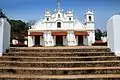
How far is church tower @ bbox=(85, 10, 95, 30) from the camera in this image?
43.2 meters

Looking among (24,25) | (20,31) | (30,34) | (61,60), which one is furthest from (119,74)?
(24,25)

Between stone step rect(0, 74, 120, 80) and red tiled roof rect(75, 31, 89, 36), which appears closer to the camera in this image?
stone step rect(0, 74, 120, 80)

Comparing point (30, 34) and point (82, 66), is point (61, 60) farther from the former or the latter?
point (30, 34)

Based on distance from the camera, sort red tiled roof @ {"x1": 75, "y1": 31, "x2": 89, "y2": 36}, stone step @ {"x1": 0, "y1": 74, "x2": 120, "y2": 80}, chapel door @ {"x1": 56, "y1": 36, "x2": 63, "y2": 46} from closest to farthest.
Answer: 1. stone step @ {"x1": 0, "y1": 74, "x2": 120, "y2": 80}
2. red tiled roof @ {"x1": 75, "y1": 31, "x2": 89, "y2": 36}
3. chapel door @ {"x1": 56, "y1": 36, "x2": 63, "y2": 46}

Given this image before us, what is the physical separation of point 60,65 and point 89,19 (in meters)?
38.5

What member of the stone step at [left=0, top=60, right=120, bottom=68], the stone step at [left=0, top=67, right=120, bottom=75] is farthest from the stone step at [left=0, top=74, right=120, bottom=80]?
the stone step at [left=0, top=60, right=120, bottom=68]

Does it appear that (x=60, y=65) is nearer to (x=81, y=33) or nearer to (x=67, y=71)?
(x=67, y=71)

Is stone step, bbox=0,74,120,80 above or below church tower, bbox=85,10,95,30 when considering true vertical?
below

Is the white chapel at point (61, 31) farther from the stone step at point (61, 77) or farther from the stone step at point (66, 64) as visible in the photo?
the stone step at point (61, 77)

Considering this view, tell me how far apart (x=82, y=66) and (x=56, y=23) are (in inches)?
1420

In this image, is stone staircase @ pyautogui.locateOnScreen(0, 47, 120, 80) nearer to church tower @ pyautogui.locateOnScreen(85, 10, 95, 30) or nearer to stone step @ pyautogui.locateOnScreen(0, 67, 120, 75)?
stone step @ pyautogui.locateOnScreen(0, 67, 120, 75)

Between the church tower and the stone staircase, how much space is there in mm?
34975

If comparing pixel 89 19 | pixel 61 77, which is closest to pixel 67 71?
pixel 61 77

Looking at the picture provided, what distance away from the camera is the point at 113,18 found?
8.38 meters
